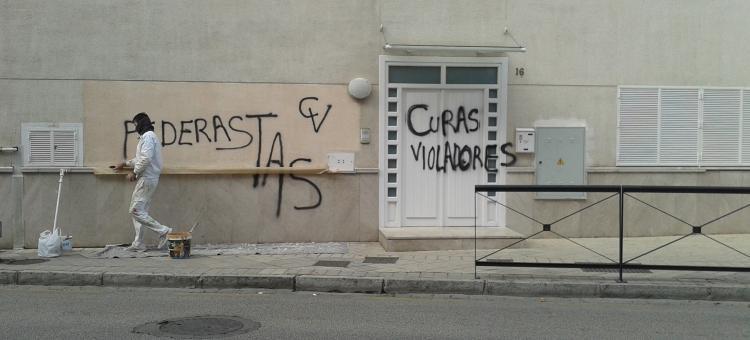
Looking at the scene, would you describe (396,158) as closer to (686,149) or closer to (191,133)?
(191,133)

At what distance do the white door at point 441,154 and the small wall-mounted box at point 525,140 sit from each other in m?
0.57

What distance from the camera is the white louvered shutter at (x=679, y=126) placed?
11023 mm

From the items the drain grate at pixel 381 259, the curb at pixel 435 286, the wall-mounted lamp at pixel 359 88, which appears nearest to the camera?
the curb at pixel 435 286

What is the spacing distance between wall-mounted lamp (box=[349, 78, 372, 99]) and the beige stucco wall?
16cm

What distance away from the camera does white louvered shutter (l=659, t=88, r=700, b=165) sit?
11023 mm

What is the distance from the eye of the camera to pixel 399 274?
27.5 feet

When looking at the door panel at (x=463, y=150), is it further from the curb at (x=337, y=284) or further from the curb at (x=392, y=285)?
the curb at (x=337, y=284)

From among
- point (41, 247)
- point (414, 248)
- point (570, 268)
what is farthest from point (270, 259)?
point (570, 268)

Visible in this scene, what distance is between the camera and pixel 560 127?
1085cm

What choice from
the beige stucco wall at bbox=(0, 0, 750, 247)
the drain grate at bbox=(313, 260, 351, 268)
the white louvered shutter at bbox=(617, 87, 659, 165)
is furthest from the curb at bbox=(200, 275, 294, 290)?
the white louvered shutter at bbox=(617, 87, 659, 165)

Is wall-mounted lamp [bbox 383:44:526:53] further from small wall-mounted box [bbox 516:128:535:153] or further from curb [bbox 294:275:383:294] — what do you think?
curb [bbox 294:275:383:294]

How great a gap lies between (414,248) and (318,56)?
3343 millimetres

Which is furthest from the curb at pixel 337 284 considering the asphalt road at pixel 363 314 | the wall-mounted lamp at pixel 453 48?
the wall-mounted lamp at pixel 453 48

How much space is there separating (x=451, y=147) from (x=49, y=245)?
242 inches
